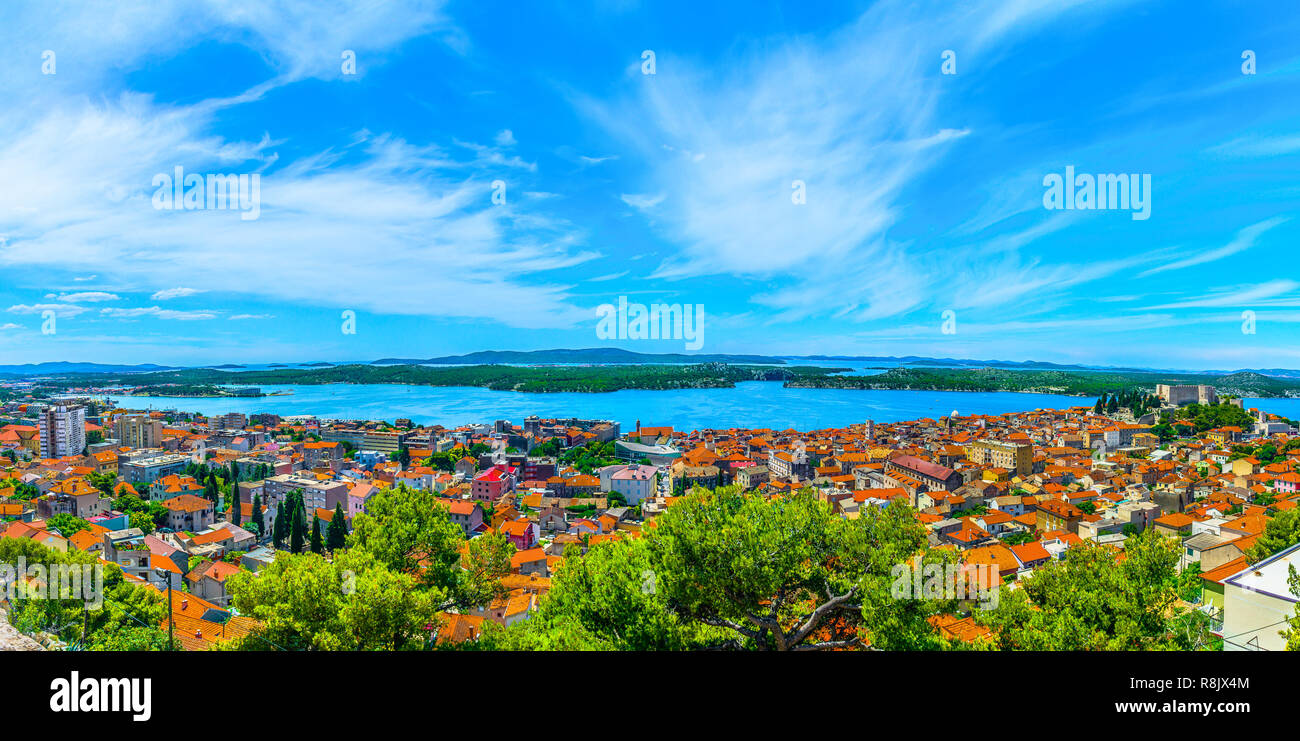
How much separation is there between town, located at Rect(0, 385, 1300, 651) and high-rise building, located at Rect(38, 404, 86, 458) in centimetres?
9

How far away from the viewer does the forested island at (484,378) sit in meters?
60.6

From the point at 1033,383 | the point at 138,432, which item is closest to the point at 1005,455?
the point at 138,432

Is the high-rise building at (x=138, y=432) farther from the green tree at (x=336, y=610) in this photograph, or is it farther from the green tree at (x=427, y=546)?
the green tree at (x=336, y=610)

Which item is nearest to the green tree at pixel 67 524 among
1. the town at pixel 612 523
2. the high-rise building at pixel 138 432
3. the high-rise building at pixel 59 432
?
the town at pixel 612 523

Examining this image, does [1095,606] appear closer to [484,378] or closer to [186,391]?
[484,378]

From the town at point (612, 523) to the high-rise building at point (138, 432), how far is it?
0.34ft

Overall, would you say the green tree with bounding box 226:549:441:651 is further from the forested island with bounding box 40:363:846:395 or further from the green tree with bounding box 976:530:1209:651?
the forested island with bounding box 40:363:846:395

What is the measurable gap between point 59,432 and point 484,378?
46.2 meters

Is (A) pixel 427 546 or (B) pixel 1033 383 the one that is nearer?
(A) pixel 427 546

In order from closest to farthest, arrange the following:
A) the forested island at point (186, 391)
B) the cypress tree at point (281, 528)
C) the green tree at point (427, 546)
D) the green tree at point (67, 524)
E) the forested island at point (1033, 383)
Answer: the green tree at point (427, 546)
the green tree at point (67, 524)
the cypress tree at point (281, 528)
the forested island at point (1033, 383)
the forested island at point (186, 391)

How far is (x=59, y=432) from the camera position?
23.1 m

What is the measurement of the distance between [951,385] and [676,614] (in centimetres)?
6556
